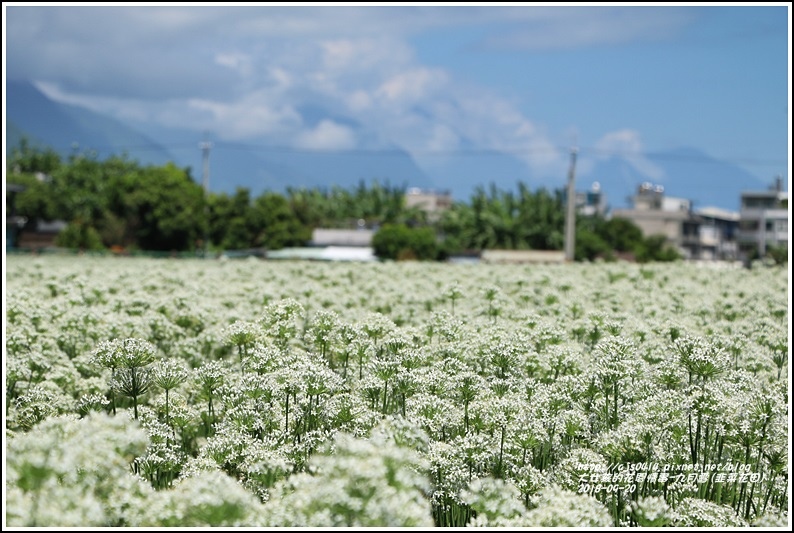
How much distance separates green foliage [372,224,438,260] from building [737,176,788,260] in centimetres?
7357

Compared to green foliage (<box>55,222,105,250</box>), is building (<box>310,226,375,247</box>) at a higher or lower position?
higher

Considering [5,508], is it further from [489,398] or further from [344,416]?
[489,398]

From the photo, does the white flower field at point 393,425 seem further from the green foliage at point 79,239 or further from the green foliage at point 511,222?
the green foliage at point 511,222

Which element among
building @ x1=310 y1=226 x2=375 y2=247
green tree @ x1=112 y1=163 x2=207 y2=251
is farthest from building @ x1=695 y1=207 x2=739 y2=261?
green tree @ x1=112 y1=163 x2=207 y2=251

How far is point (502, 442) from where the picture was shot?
7.76 meters

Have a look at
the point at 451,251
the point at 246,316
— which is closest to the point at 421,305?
the point at 246,316

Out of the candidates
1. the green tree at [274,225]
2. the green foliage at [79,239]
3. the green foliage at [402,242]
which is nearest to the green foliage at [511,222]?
the green foliage at [402,242]

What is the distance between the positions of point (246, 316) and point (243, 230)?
71302 millimetres

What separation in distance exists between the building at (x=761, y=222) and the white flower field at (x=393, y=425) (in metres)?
132

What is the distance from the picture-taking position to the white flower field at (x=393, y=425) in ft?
16.8

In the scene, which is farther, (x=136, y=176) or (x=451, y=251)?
(x=136, y=176)

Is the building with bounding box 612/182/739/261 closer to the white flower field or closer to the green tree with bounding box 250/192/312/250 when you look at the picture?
the green tree with bounding box 250/192/312/250

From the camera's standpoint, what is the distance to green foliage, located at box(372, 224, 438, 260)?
75875 millimetres

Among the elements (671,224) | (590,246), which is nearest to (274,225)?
(590,246)
